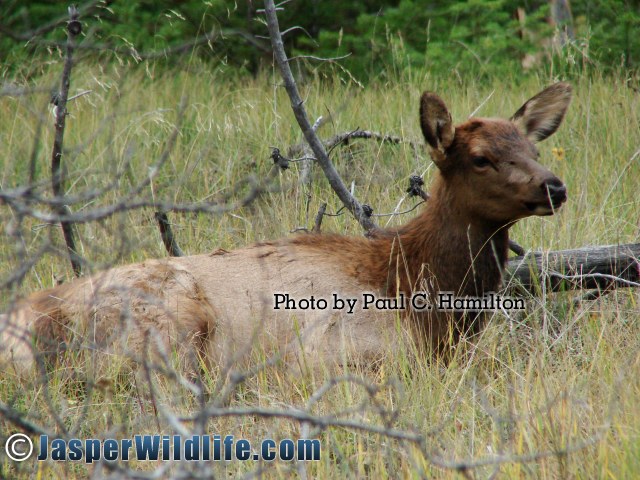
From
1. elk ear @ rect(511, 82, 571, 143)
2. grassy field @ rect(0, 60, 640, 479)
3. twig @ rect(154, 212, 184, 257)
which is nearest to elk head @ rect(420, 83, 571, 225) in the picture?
elk ear @ rect(511, 82, 571, 143)

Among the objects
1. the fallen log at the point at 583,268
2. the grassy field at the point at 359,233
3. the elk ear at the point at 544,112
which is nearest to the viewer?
the grassy field at the point at 359,233

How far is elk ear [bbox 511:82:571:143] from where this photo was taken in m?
6.09

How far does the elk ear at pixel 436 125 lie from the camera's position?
5.52 meters

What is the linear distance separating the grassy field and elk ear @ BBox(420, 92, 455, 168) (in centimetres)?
119

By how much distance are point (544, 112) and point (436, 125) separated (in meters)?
1.02

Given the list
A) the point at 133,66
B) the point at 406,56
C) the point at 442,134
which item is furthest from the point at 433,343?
the point at 133,66

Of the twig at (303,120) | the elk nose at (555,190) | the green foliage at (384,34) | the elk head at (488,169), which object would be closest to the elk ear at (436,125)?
the elk head at (488,169)

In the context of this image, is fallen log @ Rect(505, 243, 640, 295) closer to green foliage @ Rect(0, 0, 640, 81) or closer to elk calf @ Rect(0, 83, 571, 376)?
elk calf @ Rect(0, 83, 571, 376)

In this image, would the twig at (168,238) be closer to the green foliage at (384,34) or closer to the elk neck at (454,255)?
the elk neck at (454,255)

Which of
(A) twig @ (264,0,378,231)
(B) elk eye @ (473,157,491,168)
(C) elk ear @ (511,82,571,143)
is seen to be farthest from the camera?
(C) elk ear @ (511,82,571,143)

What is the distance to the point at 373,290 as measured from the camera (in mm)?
5668

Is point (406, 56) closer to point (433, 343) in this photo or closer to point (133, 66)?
point (133, 66)

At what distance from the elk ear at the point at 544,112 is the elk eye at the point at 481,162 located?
29.8 inches

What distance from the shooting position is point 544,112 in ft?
20.3
